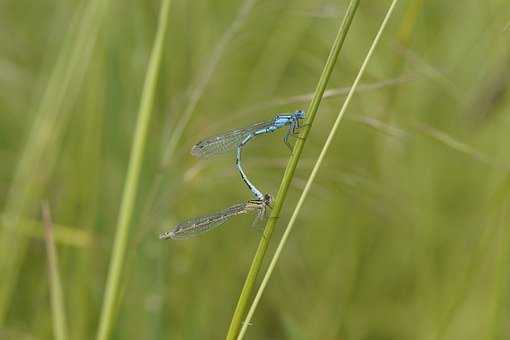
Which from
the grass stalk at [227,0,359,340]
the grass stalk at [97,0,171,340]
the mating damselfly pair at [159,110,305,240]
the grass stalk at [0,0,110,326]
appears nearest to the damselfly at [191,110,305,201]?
the mating damselfly pair at [159,110,305,240]

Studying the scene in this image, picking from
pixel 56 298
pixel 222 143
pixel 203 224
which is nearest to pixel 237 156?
pixel 222 143

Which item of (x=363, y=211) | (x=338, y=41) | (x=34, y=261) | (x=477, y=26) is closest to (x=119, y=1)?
(x=34, y=261)

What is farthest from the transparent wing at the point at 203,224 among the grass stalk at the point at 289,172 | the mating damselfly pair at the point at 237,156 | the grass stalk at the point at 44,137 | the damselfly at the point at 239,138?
the grass stalk at the point at 44,137

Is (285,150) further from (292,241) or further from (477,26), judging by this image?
(477,26)

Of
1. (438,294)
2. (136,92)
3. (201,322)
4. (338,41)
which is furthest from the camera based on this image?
(136,92)

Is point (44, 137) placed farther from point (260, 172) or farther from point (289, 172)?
point (289, 172)

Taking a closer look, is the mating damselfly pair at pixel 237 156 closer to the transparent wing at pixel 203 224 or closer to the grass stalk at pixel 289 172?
the transparent wing at pixel 203 224
